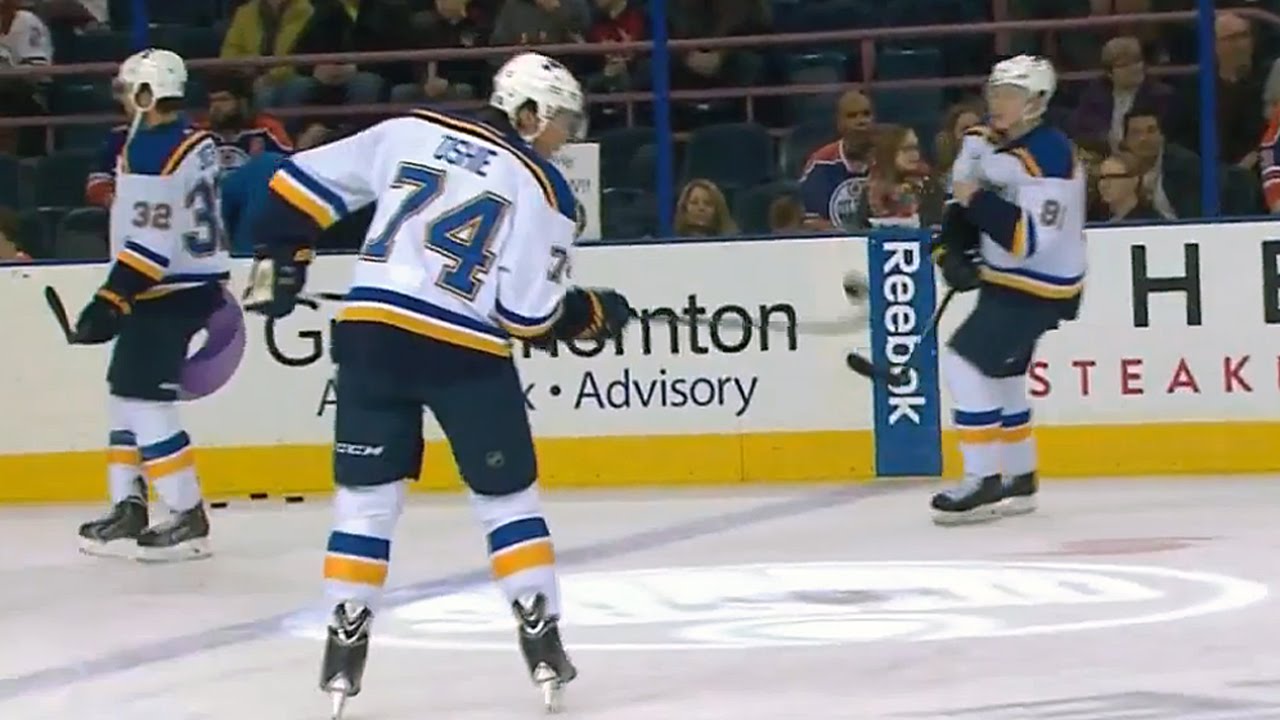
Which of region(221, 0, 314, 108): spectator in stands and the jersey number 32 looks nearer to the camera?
the jersey number 32

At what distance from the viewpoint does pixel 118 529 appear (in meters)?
7.68

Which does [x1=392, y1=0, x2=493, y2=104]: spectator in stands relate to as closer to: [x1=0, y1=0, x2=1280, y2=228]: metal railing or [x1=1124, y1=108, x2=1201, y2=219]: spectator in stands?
[x1=0, y1=0, x2=1280, y2=228]: metal railing

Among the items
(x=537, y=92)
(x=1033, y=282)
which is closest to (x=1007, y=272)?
(x=1033, y=282)

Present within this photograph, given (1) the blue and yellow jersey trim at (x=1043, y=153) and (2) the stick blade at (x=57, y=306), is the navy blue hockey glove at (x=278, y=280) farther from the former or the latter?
(2) the stick blade at (x=57, y=306)

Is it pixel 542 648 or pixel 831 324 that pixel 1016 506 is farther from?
pixel 542 648

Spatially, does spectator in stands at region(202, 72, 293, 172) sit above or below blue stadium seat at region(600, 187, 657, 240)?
above

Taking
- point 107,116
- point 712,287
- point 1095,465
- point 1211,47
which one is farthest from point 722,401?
point 107,116

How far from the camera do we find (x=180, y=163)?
7.38m

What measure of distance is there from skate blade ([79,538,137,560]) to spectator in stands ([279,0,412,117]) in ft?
10.5

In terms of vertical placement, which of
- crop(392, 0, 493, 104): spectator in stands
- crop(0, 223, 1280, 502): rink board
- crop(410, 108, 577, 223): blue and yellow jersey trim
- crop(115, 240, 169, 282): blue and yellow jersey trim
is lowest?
crop(0, 223, 1280, 502): rink board

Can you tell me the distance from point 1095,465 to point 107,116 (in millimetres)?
4391

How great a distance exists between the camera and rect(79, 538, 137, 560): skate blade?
7711mm

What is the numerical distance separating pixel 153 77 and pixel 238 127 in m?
2.67

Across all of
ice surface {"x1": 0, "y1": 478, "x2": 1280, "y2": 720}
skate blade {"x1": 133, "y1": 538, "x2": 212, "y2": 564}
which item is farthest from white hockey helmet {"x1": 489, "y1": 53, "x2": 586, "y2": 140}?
skate blade {"x1": 133, "y1": 538, "x2": 212, "y2": 564}
